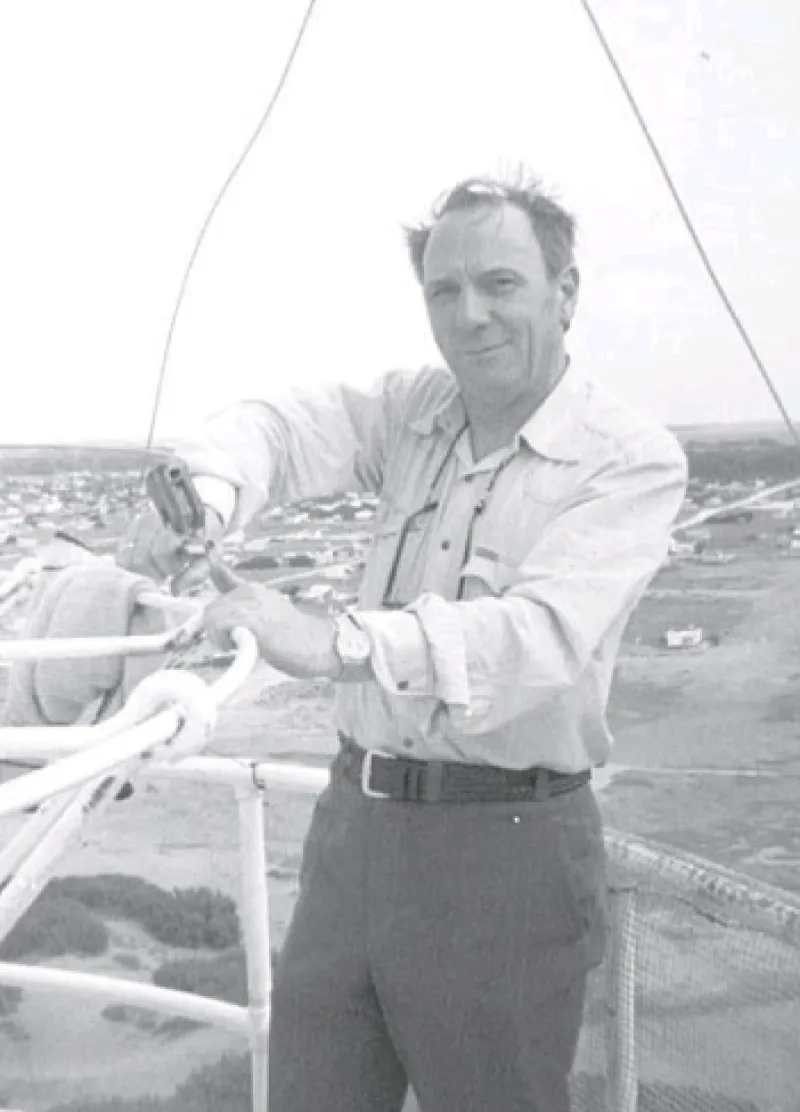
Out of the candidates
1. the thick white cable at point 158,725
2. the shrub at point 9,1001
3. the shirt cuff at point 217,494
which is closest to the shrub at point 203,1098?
the shrub at point 9,1001

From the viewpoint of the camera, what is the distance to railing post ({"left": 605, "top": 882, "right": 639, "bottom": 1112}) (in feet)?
3.69

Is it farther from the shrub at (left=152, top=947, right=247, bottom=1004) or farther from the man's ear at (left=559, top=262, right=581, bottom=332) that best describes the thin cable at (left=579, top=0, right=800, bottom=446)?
the shrub at (left=152, top=947, right=247, bottom=1004)

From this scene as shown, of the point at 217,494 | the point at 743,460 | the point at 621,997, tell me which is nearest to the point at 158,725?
the point at 217,494

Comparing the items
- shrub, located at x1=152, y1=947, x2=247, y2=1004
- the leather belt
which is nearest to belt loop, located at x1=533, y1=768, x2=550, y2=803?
the leather belt

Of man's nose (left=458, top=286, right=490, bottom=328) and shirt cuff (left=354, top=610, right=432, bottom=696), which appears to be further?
man's nose (left=458, top=286, right=490, bottom=328)

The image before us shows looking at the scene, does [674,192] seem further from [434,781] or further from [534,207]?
[434,781]

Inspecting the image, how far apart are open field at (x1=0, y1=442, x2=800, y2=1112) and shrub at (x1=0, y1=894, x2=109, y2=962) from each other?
0.02 meters

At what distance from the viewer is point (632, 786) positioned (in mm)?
1757

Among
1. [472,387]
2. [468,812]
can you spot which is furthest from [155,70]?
[468,812]

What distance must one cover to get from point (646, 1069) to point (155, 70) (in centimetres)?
132

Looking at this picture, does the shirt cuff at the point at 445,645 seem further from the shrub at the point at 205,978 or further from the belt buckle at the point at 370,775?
the shrub at the point at 205,978

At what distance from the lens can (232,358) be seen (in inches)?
70.3

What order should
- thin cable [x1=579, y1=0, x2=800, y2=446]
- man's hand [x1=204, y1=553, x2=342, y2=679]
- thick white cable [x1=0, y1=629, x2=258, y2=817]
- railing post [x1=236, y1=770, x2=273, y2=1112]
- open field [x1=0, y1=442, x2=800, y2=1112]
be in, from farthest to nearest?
open field [x1=0, y1=442, x2=800, y2=1112], thin cable [x1=579, y1=0, x2=800, y2=446], railing post [x1=236, y1=770, x2=273, y2=1112], man's hand [x1=204, y1=553, x2=342, y2=679], thick white cable [x1=0, y1=629, x2=258, y2=817]

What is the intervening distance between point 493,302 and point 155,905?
116 cm
